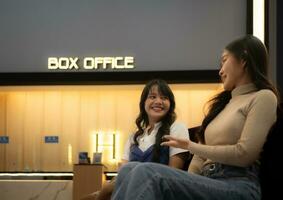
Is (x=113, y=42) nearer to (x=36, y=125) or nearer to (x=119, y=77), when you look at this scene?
(x=119, y=77)

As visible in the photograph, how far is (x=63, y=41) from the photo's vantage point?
17.2 ft

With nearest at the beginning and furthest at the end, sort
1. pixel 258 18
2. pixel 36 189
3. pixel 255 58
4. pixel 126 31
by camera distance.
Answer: pixel 255 58 < pixel 258 18 < pixel 126 31 < pixel 36 189

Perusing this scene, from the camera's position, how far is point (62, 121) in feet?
19.2

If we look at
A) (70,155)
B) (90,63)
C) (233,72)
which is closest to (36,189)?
(70,155)

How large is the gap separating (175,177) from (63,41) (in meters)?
3.85

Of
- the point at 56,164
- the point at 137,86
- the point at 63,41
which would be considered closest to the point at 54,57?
the point at 63,41

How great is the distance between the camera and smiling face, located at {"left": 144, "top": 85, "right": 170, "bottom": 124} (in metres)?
2.62

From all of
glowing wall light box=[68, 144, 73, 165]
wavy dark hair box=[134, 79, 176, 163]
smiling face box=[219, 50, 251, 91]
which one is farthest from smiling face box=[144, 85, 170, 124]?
glowing wall light box=[68, 144, 73, 165]

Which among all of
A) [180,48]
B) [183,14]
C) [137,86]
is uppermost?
[183,14]

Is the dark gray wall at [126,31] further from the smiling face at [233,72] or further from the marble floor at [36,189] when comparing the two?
the smiling face at [233,72]

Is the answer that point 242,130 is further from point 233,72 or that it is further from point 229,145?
point 233,72

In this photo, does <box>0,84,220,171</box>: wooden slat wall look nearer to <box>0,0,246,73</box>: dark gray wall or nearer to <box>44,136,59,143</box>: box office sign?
<box>44,136,59,143</box>: box office sign

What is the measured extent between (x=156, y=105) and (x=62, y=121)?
3.40 metres

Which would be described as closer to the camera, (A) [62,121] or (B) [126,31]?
(B) [126,31]
